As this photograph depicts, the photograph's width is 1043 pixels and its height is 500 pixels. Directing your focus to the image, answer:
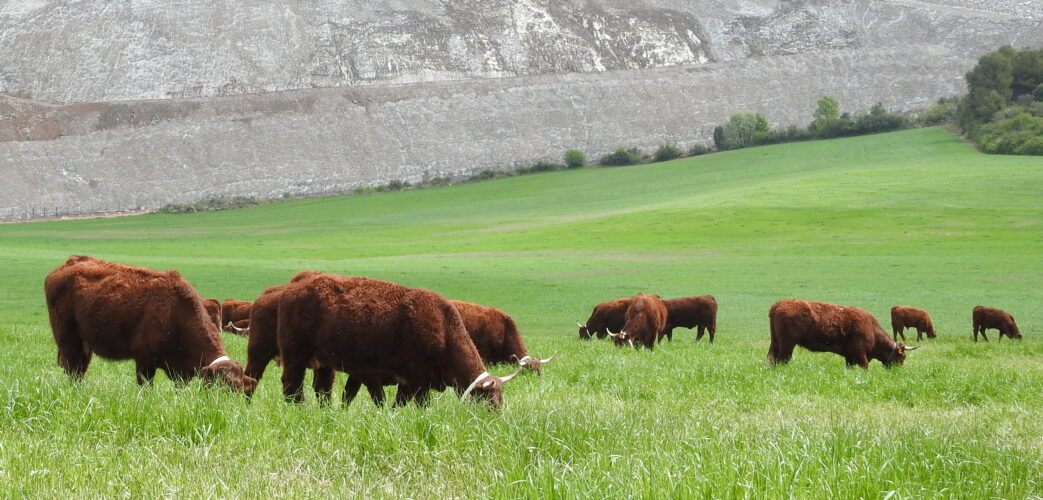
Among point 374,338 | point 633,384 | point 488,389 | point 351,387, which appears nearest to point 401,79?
point 633,384

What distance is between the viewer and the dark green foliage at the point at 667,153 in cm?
11806

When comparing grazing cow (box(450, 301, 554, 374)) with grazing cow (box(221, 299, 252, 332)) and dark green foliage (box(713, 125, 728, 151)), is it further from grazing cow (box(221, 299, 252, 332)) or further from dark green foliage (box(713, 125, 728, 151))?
dark green foliage (box(713, 125, 728, 151))

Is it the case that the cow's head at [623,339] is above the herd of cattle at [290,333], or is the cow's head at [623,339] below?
below

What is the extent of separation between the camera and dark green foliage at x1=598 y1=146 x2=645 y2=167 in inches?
4673

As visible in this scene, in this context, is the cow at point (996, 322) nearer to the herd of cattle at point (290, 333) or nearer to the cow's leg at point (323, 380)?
the herd of cattle at point (290, 333)

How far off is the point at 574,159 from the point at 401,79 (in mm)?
40254

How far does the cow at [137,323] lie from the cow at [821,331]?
411 inches

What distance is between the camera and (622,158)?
11925 cm

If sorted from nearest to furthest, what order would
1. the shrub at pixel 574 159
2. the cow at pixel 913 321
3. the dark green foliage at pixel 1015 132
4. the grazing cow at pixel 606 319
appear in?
the grazing cow at pixel 606 319 → the cow at pixel 913 321 → the dark green foliage at pixel 1015 132 → the shrub at pixel 574 159

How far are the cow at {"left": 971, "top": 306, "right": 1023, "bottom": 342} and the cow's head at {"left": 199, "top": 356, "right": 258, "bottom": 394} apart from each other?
23442 mm

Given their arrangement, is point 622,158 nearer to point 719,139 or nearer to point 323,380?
point 719,139

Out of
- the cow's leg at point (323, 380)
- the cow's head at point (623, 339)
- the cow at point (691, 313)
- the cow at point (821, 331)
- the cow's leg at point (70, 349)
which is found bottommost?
the cow at point (691, 313)

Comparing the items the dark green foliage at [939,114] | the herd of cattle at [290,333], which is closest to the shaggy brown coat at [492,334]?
the herd of cattle at [290,333]

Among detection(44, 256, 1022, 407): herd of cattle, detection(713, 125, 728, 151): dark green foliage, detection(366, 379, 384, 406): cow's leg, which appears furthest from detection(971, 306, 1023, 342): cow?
detection(713, 125, 728, 151): dark green foliage
